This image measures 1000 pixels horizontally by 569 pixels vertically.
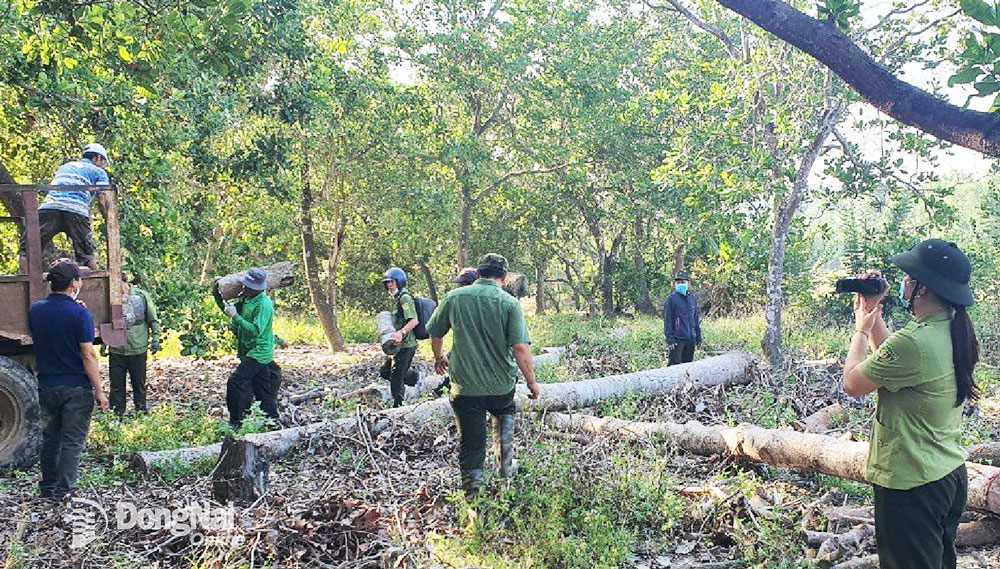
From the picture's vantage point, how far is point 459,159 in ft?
57.8

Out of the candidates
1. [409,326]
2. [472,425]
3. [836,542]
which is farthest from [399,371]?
[836,542]

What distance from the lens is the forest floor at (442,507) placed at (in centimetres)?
478

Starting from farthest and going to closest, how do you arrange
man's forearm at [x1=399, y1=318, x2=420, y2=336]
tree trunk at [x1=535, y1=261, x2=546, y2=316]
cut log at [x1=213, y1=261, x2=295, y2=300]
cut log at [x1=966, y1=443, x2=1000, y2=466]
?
tree trunk at [x1=535, y1=261, x2=546, y2=316]
man's forearm at [x1=399, y1=318, x2=420, y2=336]
cut log at [x1=213, y1=261, x2=295, y2=300]
cut log at [x1=966, y1=443, x2=1000, y2=466]

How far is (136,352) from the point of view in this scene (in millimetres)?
9031

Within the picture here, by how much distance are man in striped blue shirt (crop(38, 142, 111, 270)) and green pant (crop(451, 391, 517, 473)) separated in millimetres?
4361

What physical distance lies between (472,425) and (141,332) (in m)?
5.21

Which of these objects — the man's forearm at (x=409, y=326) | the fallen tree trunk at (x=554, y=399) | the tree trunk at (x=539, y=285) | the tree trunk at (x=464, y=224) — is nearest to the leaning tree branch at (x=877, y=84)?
the fallen tree trunk at (x=554, y=399)

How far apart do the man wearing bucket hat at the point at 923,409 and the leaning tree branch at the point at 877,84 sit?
85cm

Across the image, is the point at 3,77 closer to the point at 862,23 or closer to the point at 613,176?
the point at 862,23

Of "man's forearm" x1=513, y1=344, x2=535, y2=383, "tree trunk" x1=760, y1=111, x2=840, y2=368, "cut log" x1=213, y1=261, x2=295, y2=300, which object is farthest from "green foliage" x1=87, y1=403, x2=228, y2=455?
"tree trunk" x1=760, y1=111, x2=840, y2=368

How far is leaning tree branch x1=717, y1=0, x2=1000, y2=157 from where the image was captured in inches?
113

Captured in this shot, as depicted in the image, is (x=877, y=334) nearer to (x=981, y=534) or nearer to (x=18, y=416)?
(x=981, y=534)

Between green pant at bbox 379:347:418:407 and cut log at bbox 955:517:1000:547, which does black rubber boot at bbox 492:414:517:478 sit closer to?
cut log at bbox 955:517:1000:547

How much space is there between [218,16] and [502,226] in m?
19.4
